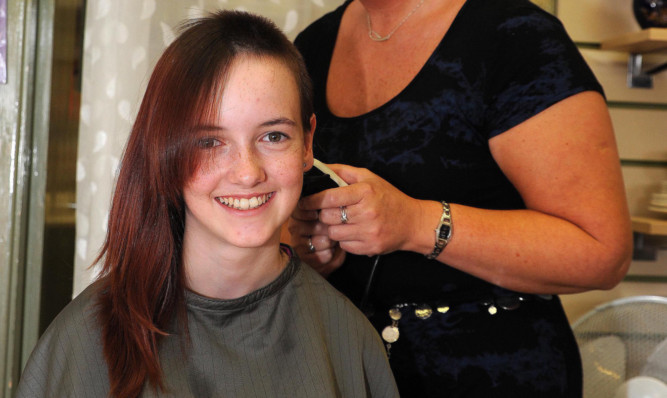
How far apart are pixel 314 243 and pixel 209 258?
0.26 metres

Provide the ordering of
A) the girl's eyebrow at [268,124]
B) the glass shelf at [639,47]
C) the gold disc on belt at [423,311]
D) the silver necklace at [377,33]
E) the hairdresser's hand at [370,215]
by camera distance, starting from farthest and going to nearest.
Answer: the glass shelf at [639,47] → the silver necklace at [377,33] → the gold disc on belt at [423,311] → the hairdresser's hand at [370,215] → the girl's eyebrow at [268,124]

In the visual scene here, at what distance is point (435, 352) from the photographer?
3.89 feet

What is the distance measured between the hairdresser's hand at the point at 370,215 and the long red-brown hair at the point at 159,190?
214mm

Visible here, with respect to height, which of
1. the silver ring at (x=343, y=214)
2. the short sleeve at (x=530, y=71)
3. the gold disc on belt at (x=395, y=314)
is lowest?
the gold disc on belt at (x=395, y=314)

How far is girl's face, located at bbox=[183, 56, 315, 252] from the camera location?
37.1 inches

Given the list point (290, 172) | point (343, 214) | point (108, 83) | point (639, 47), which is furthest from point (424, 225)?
point (639, 47)

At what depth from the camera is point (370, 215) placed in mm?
1081

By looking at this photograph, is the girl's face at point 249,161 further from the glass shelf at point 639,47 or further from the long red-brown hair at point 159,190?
the glass shelf at point 639,47

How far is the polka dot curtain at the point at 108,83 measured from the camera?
1.56 meters

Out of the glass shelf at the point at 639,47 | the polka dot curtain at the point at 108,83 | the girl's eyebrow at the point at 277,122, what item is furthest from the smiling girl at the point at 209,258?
the glass shelf at the point at 639,47

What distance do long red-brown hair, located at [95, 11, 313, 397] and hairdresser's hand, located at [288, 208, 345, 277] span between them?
0.81 ft

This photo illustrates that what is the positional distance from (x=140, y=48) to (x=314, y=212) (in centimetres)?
73

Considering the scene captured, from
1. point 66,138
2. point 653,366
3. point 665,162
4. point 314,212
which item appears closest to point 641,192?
point 665,162

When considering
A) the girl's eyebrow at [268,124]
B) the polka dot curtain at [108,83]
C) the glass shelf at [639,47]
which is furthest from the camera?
the glass shelf at [639,47]
